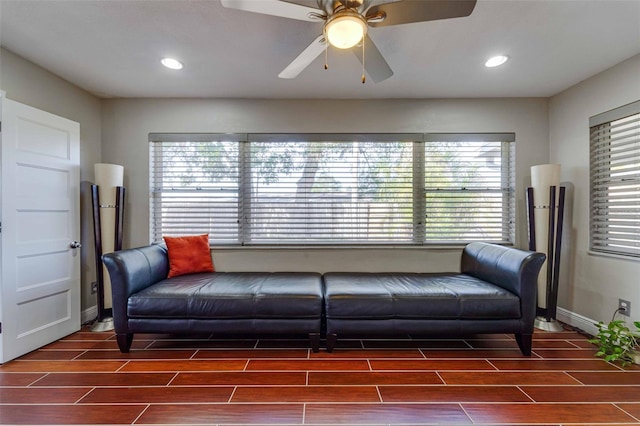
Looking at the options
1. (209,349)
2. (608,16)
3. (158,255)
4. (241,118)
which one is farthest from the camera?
(241,118)

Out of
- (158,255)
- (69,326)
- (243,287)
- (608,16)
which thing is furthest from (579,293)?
(69,326)

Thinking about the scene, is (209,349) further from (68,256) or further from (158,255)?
(68,256)

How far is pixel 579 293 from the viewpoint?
2869 millimetres

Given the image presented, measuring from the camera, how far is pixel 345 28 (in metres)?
1.45

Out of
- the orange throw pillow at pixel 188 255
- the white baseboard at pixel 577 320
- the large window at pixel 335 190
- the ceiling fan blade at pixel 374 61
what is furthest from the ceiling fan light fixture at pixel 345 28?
the white baseboard at pixel 577 320

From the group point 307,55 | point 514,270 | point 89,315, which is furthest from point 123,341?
point 514,270

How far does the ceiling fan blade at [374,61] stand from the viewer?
1.77 meters

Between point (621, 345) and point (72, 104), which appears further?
point (72, 104)

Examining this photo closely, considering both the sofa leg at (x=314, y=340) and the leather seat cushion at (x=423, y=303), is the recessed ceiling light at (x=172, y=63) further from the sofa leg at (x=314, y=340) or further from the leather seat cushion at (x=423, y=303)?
the sofa leg at (x=314, y=340)

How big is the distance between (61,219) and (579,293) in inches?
192

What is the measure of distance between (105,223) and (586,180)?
15.2 ft

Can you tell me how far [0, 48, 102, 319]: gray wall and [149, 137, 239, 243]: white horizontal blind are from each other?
0.58 metres

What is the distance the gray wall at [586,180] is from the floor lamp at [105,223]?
450 centimetres

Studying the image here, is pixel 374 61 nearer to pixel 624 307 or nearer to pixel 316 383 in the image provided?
pixel 316 383
